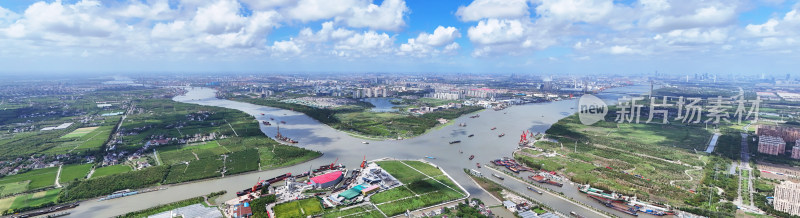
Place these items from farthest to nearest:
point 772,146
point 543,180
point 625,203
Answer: point 772,146 < point 543,180 < point 625,203

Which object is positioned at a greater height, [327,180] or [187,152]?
[187,152]

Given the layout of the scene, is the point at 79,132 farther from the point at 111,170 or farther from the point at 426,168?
the point at 426,168

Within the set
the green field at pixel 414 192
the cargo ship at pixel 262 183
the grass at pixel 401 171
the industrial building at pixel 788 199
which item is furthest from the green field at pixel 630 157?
the cargo ship at pixel 262 183

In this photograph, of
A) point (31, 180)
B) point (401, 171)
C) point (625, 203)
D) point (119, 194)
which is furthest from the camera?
point (401, 171)

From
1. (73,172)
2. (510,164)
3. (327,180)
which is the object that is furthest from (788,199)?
(73,172)

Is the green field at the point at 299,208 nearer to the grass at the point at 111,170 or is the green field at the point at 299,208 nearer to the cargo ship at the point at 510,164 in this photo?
the grass at the point at 111,170

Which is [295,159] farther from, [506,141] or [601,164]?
[601,164]

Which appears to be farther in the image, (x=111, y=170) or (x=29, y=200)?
(x=111, y=170)
